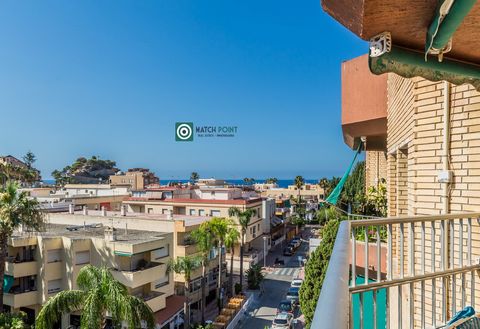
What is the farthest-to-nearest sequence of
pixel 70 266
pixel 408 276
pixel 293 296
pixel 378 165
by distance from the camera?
pixel 293 296
pixel 70 266
pixel 378 165
pixel 408 276

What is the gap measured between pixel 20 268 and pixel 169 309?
28.2 ft

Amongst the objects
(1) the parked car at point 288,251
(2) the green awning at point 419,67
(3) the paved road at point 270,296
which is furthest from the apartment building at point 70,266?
(1) the parked car at point 288,251

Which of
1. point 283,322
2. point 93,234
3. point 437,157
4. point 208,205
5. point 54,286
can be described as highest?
point 437,157

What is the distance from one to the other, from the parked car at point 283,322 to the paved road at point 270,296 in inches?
48.0

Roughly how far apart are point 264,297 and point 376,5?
30096 mm

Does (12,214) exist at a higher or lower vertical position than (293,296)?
higher

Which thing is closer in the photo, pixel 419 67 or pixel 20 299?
pixel 419 67

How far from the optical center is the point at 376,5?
2014mm

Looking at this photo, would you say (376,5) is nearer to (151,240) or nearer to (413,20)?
(413,20)

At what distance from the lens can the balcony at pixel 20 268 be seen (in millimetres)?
19031

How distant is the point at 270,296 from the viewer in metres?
29.6

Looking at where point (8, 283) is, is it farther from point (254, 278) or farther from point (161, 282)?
point (254, 278)

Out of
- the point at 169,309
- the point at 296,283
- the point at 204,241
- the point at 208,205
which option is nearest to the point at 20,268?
the point at 169,309

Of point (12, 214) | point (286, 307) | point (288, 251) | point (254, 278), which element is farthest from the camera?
point (288, 251)
